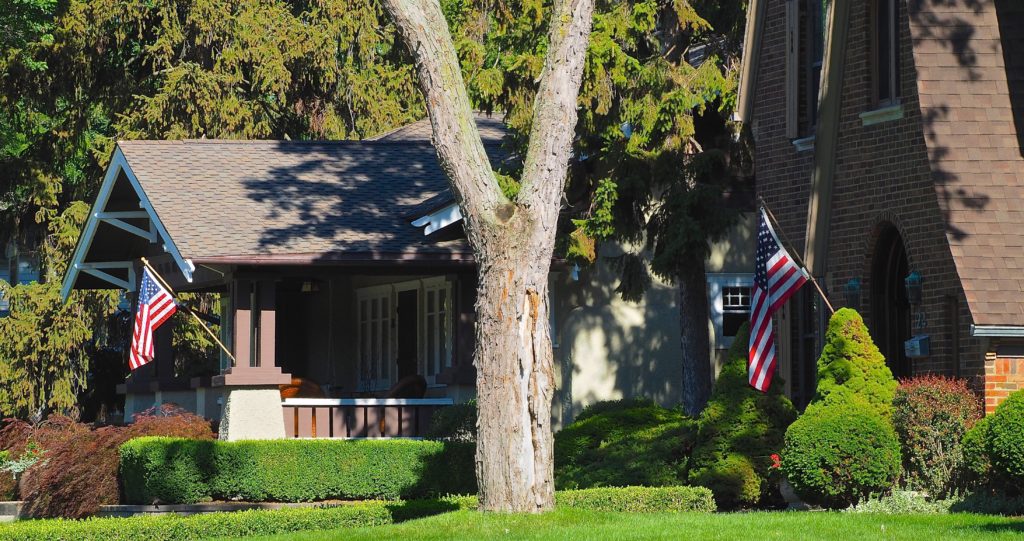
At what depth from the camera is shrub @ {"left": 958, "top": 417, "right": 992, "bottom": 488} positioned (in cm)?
1478

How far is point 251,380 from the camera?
22.0 m

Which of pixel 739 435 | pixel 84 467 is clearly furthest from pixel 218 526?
pixel 739 435

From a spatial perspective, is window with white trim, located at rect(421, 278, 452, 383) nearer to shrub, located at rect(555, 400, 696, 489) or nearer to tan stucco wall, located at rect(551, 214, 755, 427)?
tan stucco wall, located at rect(551, 214, 755, 427)

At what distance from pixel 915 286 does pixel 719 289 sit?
9.21m

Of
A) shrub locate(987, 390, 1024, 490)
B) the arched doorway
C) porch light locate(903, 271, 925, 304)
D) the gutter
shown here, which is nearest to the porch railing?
the arched doorway

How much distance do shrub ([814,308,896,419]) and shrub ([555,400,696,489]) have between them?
9.84 ft

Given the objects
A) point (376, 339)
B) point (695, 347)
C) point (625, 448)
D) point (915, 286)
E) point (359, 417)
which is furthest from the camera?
point (376, 339)

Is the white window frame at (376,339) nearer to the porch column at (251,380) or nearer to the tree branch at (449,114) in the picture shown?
the porch column at (251,380)

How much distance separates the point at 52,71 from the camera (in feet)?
114

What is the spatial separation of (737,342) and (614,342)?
743 cm

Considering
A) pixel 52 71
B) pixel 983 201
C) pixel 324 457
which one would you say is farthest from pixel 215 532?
pixel 52 71

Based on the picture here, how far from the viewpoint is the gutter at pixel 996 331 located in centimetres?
1547

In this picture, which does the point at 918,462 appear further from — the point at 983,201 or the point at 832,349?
the point at 983,201

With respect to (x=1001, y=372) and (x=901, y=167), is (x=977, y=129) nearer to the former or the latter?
(x=901, y=167)
